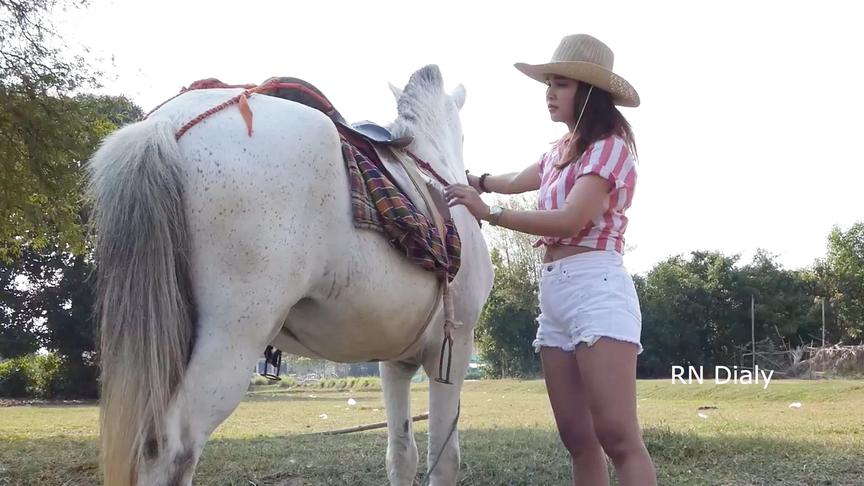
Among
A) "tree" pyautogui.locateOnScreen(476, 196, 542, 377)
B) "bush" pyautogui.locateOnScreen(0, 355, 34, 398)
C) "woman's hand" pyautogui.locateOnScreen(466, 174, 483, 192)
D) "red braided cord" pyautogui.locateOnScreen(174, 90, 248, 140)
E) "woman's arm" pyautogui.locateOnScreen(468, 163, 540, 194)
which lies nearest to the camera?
"red braided cord" pyautogui.locateOnScreen(174, 90, 248, 140)

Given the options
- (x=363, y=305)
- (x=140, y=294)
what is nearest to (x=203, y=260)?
(x=140, y=294)

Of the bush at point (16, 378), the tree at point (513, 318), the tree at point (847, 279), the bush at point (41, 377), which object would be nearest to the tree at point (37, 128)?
the bush at point (41, 377)

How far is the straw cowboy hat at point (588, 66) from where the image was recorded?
91.9 inches

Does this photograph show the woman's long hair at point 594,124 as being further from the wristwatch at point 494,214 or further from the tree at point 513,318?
the tree at point 513,318

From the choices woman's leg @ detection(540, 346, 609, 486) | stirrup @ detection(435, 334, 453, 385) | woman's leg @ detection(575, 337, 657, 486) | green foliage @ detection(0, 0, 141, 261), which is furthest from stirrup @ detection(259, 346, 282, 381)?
green foliage @ detection(0, 0, 141, 261)

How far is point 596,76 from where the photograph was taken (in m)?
2.33

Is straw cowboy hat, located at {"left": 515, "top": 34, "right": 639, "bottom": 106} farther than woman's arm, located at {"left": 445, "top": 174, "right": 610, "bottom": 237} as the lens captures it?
Yes

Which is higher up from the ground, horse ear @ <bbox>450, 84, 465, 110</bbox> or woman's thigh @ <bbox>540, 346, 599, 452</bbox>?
horse ear @ <bbox>450, 84, 465, 110</bbox>

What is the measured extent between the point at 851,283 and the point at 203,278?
118ft

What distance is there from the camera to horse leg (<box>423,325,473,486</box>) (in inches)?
117

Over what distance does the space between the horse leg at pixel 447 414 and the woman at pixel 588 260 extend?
474 millimetres

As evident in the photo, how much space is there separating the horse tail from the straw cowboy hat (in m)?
1.25

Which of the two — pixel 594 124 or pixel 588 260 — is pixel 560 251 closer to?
pixel 588 260

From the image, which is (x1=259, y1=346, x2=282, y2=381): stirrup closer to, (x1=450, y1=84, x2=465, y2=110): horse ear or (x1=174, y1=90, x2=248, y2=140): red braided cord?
(x1=174, y1=90, x2=248, y2=140): red braided cord
